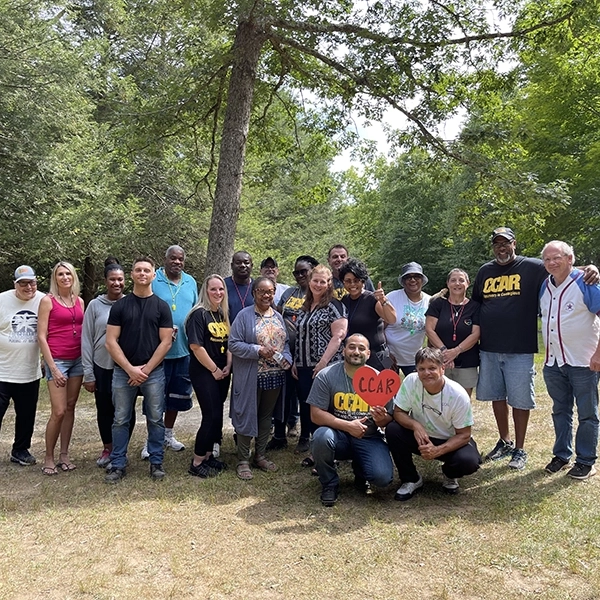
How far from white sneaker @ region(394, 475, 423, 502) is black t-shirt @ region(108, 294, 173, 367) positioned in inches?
97.0

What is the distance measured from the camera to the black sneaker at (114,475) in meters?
5.00

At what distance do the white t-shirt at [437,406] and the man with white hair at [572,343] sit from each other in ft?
3.47

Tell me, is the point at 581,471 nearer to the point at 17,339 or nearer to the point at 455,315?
the point at 455,315

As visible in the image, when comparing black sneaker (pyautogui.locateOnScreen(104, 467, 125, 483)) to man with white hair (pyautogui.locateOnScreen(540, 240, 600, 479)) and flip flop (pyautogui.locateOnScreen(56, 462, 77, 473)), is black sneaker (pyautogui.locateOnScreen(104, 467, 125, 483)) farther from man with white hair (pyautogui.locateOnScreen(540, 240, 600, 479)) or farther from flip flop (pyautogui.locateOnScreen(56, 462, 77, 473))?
man with white hair (pyautogui.locateOnScreen(540, 240, 600, 479))

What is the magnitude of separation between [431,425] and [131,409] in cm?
267

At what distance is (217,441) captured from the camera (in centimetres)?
536

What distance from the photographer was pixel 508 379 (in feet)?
17.2

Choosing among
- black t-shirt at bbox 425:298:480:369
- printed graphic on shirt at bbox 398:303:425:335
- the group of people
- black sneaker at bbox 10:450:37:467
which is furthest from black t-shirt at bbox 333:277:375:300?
black sneaker at bbox 10:450:37:467

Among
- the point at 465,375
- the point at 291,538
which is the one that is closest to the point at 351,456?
the point at 291,538

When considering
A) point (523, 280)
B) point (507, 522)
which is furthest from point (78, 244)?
point (507, 522)

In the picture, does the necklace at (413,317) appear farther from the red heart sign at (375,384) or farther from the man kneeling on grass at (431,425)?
the red heart sign at (375,384)

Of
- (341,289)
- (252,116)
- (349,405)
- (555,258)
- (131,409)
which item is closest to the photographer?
(349,405)

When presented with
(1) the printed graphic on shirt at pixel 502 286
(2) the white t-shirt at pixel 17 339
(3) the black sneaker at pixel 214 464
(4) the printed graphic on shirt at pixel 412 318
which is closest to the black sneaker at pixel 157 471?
(3) the black sneaker at pixel 214 464

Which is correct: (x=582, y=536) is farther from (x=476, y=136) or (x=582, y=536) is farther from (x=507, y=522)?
(x=476, y=136)
